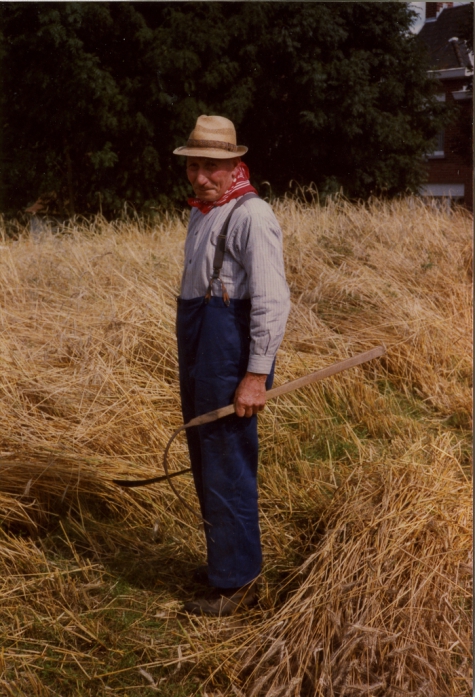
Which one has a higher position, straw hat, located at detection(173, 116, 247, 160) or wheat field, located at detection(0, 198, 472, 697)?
straw hat, located at detection(173, 116, 247, 160)

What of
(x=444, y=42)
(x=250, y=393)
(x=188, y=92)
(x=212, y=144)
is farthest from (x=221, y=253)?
(x=444, y=42)

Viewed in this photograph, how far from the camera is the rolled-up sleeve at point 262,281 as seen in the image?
255 centimetres

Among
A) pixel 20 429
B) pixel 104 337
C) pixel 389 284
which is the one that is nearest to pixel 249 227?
pixel 20 429

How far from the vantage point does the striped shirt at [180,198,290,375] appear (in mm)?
2559

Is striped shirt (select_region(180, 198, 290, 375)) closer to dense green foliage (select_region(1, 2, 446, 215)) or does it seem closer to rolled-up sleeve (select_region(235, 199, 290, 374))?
rolled-up sleeve (select_region(235, 199, 290, 374))

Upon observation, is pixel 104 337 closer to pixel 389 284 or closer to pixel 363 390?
pixel 363 390

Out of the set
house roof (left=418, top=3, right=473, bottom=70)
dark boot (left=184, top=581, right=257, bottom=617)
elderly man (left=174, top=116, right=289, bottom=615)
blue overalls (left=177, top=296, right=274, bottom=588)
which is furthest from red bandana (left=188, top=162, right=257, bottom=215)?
house roof (left=418, top=3, right=473, bottom=70)

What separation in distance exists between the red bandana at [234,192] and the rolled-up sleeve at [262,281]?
11 centimetres

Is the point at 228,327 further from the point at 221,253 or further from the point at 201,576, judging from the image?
the point at 201,576

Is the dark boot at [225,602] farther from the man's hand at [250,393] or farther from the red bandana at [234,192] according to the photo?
the red bandana at [234,192]

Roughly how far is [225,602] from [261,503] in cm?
88

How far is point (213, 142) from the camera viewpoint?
2627mm

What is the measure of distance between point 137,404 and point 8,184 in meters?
9.83

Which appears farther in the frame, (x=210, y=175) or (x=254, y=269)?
(x=210, y=175)
